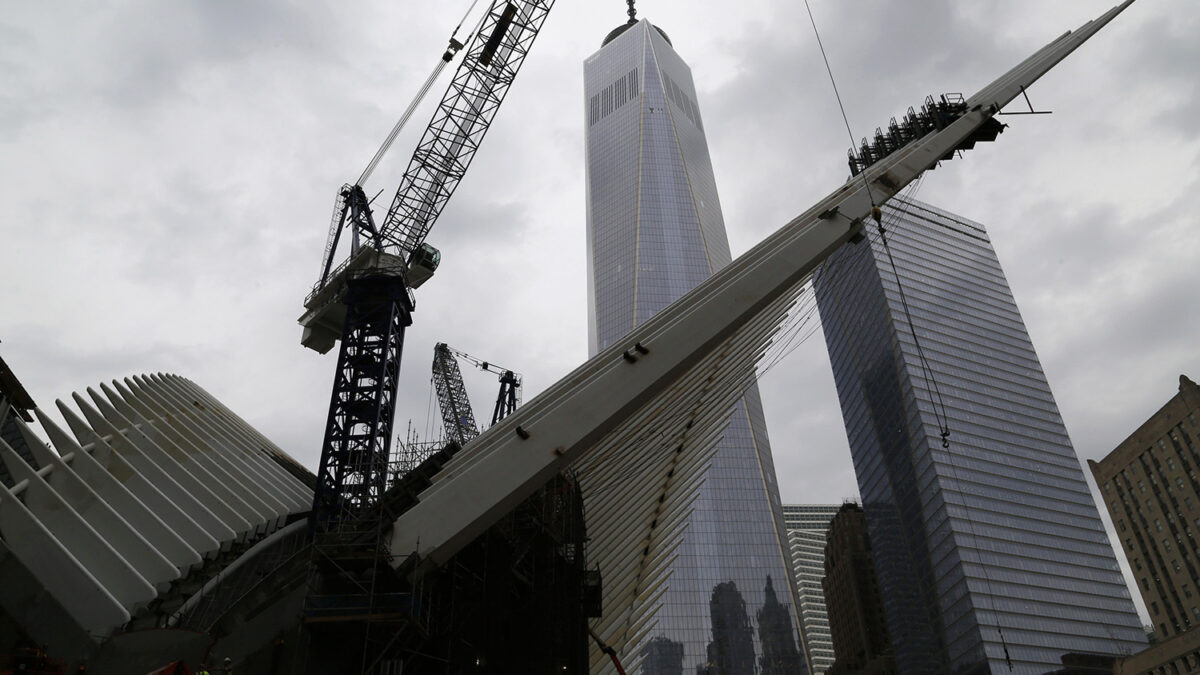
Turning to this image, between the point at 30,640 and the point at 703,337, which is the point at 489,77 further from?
the point at 30,640

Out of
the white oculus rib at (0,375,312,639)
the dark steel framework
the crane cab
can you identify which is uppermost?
the dark steel framework

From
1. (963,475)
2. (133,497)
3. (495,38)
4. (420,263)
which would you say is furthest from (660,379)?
(963,475)

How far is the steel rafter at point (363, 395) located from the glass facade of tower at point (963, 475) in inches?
2789

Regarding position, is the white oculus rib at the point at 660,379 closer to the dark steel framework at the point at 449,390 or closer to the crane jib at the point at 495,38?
the crane jib at the point at 495,38

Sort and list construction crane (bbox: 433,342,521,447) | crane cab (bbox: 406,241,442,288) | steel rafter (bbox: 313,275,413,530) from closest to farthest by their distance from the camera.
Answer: steel rafter (bbox: 313,275,413,530)
crane cab (bbox: 406,241,442,288)
construction crane (bbox: 433,342,521,447)

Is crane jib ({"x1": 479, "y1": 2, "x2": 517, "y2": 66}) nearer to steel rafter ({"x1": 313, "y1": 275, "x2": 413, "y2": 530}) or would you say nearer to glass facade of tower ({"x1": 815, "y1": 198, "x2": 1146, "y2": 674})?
steel rafter ({"x1": 313, "y1": 275, "x2": 413, "y2": 530})

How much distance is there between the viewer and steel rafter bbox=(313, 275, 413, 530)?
130 ft

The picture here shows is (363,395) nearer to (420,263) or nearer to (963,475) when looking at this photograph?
(420,263)

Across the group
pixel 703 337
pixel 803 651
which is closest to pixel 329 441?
pixel 703 337

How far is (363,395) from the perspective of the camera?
142 feet

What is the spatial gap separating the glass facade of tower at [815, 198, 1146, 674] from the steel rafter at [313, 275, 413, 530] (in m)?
70.8

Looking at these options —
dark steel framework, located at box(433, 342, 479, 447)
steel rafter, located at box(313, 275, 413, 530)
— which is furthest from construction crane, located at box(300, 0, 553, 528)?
dark steel framework, located at box(433, 342, 479, 447)

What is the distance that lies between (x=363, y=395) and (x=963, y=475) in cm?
10400

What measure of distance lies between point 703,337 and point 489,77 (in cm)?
3215
